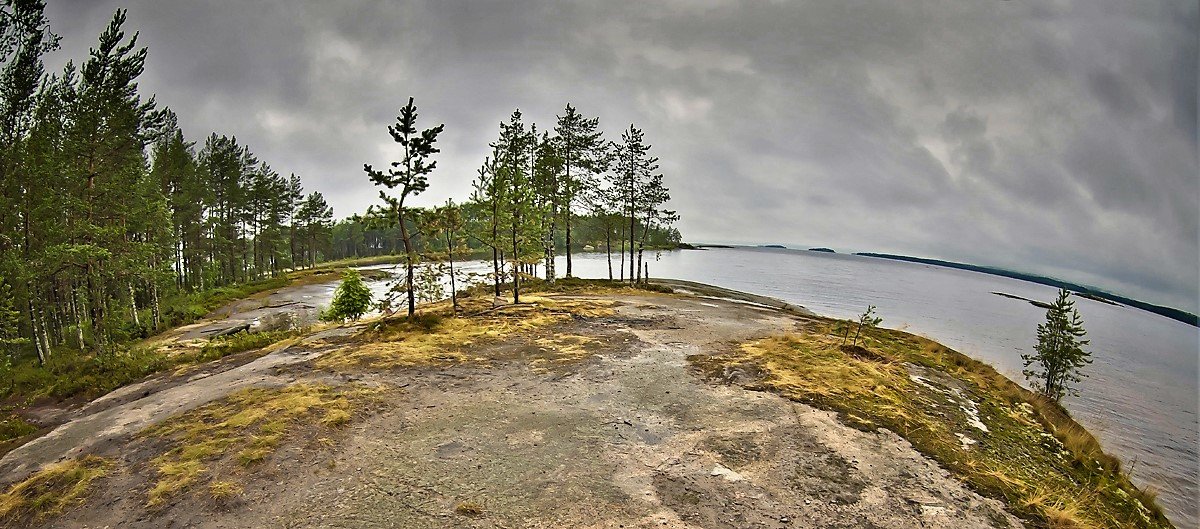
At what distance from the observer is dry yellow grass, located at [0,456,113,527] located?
15.4ft

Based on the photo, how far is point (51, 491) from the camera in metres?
5.07

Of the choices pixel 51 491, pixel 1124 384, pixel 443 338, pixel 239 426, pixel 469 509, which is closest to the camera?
pixel 469 509

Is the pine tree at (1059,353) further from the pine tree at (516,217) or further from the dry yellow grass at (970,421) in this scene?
the pine tree at (516,217)

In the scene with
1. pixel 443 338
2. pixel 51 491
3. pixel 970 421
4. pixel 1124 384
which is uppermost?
pixel 443 338

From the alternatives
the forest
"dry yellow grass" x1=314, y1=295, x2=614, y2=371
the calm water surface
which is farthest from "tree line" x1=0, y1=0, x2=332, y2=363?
the calm water surface

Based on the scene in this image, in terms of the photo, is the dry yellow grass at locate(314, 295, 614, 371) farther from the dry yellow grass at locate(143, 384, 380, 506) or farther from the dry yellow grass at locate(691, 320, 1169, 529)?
the dry yellow grass at locate(691, 320, 1169, 529)

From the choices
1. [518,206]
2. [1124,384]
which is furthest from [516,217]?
[1124,384]

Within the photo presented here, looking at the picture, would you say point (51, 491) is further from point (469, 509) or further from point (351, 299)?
point (351, 299)

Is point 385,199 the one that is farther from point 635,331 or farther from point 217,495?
point 217,495

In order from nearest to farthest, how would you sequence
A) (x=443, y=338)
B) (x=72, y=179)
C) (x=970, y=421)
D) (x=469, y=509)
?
(x=469, y=509), (x=970, y=421), (x=443, y=338), (x=72, y=179)

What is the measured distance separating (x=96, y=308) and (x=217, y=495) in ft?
57.7

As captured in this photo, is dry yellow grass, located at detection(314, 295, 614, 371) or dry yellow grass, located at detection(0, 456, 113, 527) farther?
dry yellow grass, located at detection(314, 295, 614, 371)

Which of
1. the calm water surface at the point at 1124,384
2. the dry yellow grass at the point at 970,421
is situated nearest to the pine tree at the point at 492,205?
the dry yellow grass at the point at 970,421

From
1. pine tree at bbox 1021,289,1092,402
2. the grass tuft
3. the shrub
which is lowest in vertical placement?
pine tree at bbox 1021,289,1092,402
